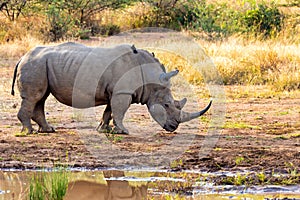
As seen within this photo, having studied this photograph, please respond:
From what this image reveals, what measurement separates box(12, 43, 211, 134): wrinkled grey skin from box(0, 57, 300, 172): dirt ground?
0.38 meters

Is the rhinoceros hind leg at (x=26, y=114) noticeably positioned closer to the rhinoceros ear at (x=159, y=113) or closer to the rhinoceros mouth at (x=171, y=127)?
the rhinoceros ear at (x=159, y=113)

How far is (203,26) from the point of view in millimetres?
20969

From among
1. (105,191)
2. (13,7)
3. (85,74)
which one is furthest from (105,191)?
(13,7)

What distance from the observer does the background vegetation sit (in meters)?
15.0

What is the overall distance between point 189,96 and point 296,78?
199 cm

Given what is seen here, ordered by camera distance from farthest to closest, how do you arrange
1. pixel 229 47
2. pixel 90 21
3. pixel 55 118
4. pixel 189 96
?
1. pixel 90 21
2. pixel 229 47
3. pixel 189 96
4. pixel 55 118

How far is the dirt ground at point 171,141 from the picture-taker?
28.0 feet

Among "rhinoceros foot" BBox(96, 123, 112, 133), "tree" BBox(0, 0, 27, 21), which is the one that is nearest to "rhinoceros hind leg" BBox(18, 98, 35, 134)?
"rhinoceros foot" BBox(96, 123, 112, 133)

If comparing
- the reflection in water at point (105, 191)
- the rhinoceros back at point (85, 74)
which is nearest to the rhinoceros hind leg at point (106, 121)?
the rhinoceros back at point (85, 74)

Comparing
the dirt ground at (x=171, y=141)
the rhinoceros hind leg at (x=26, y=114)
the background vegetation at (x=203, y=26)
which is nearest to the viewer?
the dirt ground at (x=171, y=141)

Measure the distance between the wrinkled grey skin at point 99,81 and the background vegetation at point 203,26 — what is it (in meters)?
4.12

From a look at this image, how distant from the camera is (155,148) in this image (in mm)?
9383

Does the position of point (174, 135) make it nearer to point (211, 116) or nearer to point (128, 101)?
point (128, 101)

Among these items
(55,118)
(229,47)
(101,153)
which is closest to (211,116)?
(55,118)
